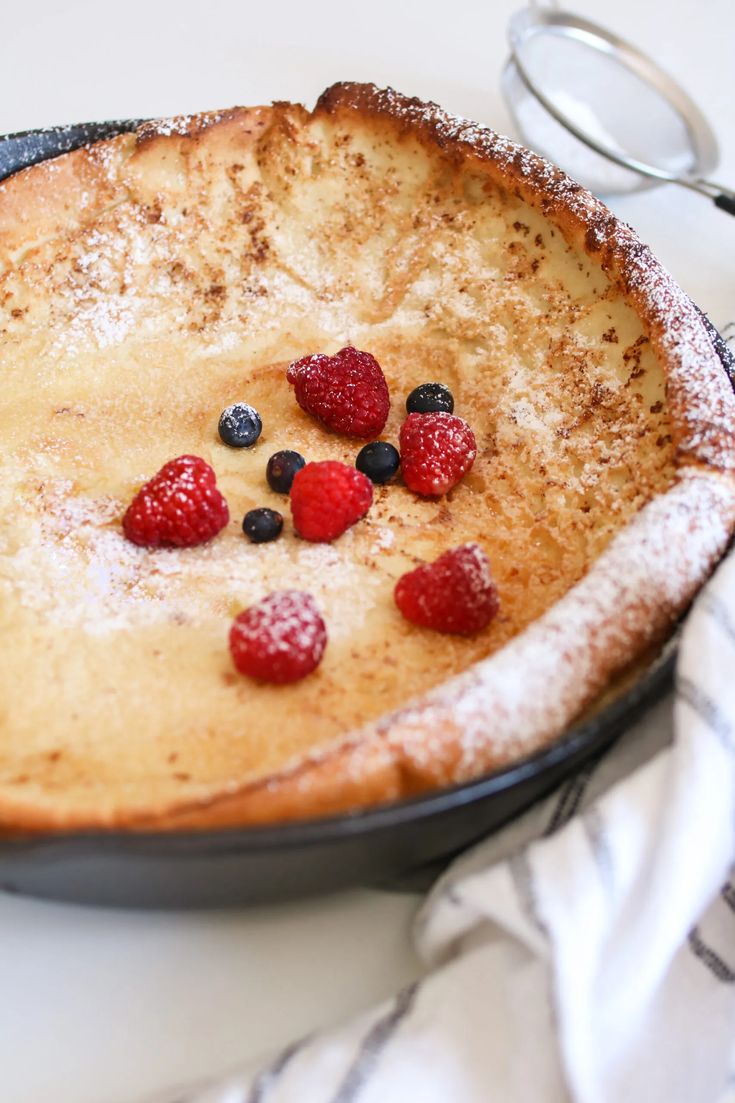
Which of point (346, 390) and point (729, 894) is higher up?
point (346, 390)

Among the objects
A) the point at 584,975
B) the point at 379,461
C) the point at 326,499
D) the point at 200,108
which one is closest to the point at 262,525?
the point at 326,499

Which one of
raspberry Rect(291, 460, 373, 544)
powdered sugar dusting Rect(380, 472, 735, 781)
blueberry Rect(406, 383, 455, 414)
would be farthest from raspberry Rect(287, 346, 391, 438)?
powdered sugar dusting Rect(380, 472, 735, 781)

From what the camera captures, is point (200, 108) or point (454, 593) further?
point (200, 108)

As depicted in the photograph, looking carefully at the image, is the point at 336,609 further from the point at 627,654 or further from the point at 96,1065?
the point at 96,1065

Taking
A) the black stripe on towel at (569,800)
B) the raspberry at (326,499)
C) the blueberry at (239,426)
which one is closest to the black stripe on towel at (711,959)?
the black stripe on towel at (569,800)

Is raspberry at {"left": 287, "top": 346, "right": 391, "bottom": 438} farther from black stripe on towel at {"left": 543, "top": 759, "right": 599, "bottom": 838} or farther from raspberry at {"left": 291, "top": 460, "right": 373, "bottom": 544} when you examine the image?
black stripe on towel at {"left": 543, "top": 759, "right": 599, "bottom": 838}

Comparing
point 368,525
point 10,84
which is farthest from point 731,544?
point 10,84

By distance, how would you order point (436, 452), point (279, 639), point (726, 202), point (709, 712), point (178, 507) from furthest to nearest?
point (726, 202), point (436, 452), point (178, 507), point (279, 639), point (709, 712)

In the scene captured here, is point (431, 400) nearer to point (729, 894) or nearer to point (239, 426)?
point (239, 426)
